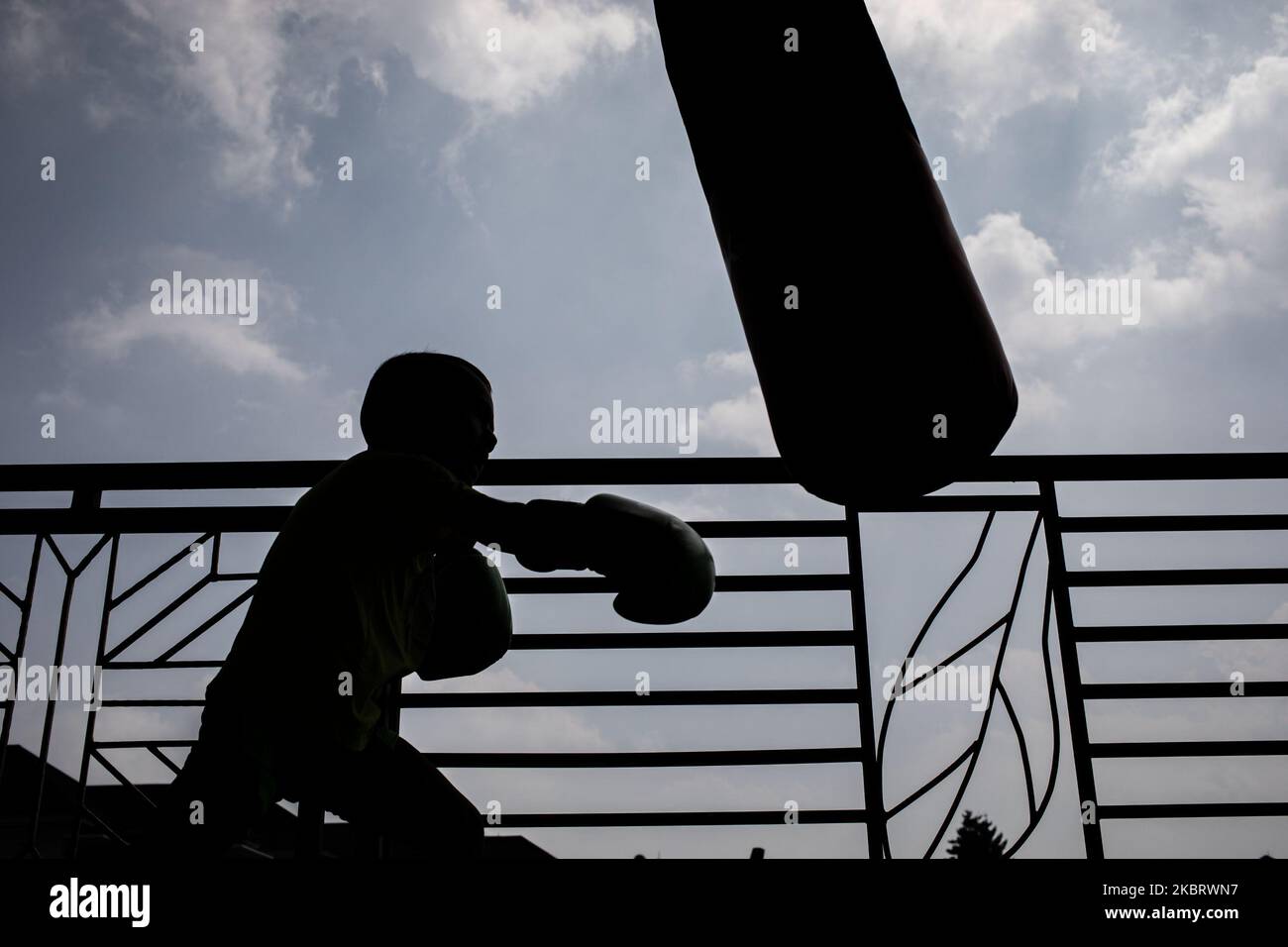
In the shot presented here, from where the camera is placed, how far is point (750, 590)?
2260 mm

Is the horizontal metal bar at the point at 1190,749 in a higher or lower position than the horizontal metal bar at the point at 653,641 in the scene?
lower

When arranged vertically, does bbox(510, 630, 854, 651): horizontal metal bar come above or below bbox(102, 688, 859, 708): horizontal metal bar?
above

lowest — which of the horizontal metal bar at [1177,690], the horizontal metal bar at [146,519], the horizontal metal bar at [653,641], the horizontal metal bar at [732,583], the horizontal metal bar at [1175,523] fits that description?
the horizontal metal bar at [1177,690]

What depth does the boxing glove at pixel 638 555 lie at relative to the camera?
996 millimetres

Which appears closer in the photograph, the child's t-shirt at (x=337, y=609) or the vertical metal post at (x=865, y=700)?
the child's t-shirt at (x=337, y=609)

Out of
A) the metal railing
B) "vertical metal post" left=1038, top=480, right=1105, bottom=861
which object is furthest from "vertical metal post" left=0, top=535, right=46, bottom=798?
"vertical metal post" left=1038, top=480, right=1105, bottom=861

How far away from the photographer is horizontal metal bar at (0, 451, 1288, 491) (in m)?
2.03

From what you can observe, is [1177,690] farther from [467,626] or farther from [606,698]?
[467,626]

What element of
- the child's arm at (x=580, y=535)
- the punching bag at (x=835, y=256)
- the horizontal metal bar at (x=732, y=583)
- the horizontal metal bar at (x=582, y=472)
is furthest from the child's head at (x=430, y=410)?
the horizontal metal bar at (x=732, y=583)

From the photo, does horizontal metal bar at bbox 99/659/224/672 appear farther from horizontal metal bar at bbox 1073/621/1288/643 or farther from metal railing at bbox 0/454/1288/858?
horizontal metal bar at bbox 1073/621/1288/643

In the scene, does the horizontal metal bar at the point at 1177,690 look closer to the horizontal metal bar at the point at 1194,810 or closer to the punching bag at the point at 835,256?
the horizontal metal bar at the point at 1194,810

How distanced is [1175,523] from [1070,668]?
1.76ft

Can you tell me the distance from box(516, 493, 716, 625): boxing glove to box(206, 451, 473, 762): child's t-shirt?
0.59 feet

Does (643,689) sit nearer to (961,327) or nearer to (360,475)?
(360,475)
